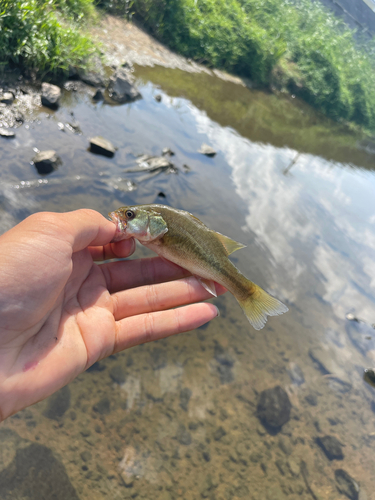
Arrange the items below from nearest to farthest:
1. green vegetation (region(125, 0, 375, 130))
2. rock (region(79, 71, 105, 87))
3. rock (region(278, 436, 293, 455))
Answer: rock (region(278, 436, 293, 455)) < rock (region(79, 71, 105, 87)) < green vegetation (region(125, 0, 375, 130))

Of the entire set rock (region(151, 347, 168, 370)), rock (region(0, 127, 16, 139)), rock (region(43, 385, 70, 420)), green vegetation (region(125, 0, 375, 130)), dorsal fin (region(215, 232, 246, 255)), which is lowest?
rock (region(43, 385, 70, 420))

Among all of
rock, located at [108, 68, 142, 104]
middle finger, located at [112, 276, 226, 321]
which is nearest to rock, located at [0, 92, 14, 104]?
rock, located at [108, 68, 142, 104]

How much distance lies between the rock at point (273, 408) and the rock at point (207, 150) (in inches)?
293

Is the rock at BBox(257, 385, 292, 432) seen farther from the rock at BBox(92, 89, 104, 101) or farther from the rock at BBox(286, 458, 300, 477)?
the rock at BBox(92, 89, 104, 101)

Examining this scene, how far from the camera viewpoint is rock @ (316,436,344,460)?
480 cm

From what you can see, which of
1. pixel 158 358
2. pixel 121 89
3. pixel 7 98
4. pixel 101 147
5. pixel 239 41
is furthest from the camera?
pixel 239 41

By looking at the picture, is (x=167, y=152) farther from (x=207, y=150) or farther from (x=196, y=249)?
(x=196, y=249)

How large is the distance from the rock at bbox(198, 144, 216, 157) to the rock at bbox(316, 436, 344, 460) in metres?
8.24

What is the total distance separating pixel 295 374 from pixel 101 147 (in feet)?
22.0

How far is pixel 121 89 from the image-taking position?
433 inches

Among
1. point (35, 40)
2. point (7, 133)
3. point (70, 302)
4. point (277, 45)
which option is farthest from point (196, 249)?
point (277, 45)

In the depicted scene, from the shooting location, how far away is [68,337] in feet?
9.14

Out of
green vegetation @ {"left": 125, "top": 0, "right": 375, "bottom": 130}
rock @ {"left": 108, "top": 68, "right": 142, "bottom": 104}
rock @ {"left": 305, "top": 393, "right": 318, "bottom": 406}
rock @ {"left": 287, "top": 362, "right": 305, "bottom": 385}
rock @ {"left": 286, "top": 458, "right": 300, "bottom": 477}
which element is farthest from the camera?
green vegetation @ {"left": 125, "top": 0, "right": 375, "bottom": 130}


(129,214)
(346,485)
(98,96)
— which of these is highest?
(129,214)
